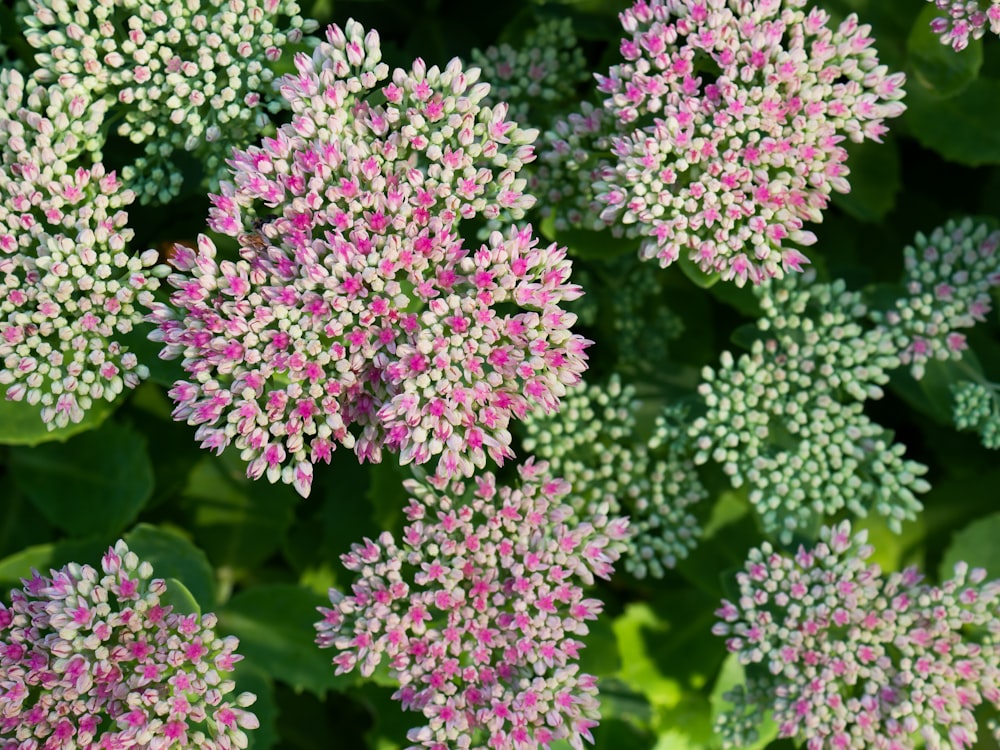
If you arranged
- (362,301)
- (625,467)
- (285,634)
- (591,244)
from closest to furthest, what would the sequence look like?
(362,301) < (591,244) < (625,467) < (285,634)

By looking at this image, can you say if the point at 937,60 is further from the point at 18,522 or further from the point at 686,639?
the point at 18,522

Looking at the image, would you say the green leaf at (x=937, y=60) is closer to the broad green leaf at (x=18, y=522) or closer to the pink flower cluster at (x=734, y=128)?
the pink flower cluster at (x=734, y=128)

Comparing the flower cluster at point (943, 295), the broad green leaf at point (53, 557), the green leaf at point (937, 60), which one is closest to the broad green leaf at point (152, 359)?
the broad green leaf at point (53, 557)

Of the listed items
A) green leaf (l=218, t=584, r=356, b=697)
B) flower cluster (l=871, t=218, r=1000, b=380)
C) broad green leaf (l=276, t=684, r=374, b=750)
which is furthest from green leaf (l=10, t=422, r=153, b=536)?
flower cluster (l=871, t=218, r=1000, b=380)

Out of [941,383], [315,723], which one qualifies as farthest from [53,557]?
[941,383]

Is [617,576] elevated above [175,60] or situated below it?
below

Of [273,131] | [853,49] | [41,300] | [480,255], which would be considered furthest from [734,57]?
[41,300]

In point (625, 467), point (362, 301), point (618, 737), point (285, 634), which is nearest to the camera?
point (362, 301)

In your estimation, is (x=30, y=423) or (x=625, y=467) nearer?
(x=30, y=423)
